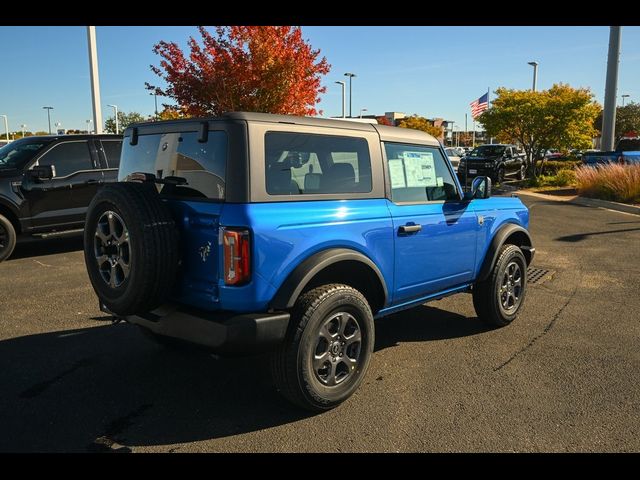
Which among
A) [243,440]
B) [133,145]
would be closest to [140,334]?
[133,145]

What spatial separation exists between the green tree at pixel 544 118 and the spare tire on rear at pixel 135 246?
63.7 ft

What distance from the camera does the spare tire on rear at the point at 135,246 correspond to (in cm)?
299

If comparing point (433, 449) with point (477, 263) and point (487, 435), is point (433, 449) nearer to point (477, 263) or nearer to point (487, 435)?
point (487, 435)

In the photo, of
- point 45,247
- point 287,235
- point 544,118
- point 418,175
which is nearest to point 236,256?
point 287,235

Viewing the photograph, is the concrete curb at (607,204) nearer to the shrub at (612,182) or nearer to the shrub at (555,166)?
the shrub at (612,182)

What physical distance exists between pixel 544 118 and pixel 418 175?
17.8 meters

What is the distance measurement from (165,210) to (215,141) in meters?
0.52

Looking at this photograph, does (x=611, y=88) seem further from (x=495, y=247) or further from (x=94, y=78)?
(x=495, y=247)

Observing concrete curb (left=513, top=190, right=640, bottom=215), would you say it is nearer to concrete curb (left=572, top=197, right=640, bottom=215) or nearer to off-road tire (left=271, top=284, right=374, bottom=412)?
concrete curb (left=572, top=197, right=640, bottom=215)

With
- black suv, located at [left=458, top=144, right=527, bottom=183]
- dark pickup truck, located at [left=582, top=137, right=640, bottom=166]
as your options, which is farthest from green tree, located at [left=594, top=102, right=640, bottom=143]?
dark pickup truck, located at [left=582, top=137, right=640, bottom=166]

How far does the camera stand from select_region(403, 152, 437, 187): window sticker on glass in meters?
4.11

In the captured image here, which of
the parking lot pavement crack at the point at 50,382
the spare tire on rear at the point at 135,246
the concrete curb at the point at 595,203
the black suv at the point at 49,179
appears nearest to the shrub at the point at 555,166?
the concrete curb at the point at 595,203

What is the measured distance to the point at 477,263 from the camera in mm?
4637

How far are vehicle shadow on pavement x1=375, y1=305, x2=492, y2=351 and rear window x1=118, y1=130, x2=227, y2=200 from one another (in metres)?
2.18
